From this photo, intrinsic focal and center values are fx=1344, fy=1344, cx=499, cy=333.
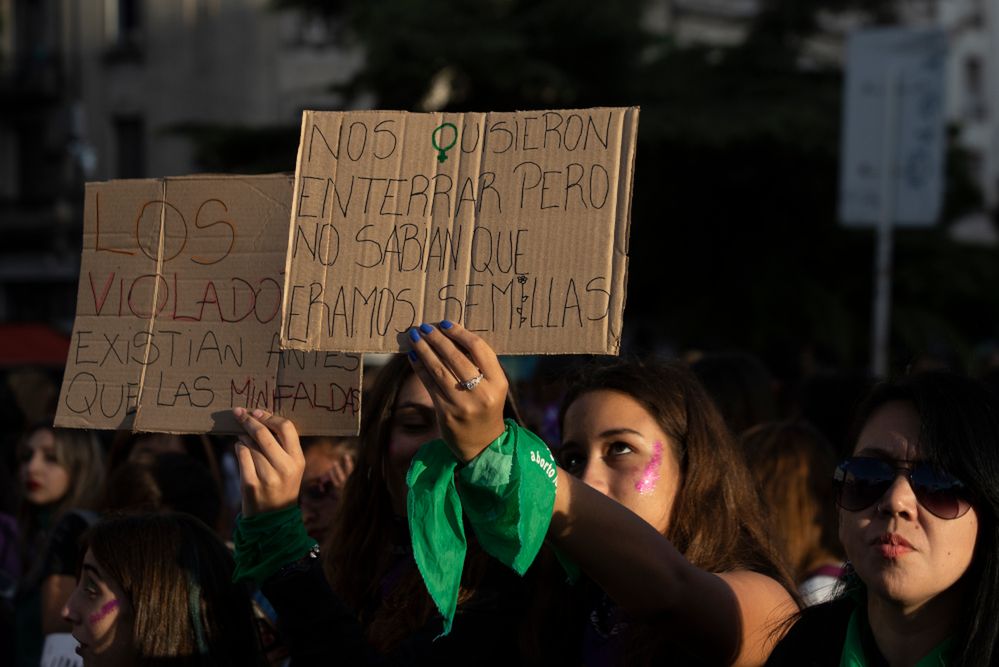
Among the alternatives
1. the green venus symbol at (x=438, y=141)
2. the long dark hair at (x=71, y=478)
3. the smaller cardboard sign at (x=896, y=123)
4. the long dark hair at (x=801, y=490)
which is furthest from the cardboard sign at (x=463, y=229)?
the smaller cardboard sign at (x=896, y=123)

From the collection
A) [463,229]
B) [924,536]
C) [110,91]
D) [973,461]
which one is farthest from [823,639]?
[110,91]

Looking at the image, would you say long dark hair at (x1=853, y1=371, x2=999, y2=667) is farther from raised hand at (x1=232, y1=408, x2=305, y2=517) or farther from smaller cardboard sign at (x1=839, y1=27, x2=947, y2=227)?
smaller cardboard sign at (x1=839, y1=27, x2=947, y2=227)

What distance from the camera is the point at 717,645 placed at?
221cm

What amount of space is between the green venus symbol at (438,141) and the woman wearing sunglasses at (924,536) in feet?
2.95

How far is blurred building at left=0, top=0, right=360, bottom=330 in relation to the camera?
→ 26250 mm

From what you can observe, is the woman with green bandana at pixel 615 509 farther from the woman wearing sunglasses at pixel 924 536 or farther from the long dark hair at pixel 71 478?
the long dark hair at pixel 71 478

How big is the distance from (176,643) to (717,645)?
1.23m

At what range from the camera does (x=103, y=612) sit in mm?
2893

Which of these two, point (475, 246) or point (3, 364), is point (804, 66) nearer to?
point (3, 364)

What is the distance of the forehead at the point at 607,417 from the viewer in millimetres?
2629

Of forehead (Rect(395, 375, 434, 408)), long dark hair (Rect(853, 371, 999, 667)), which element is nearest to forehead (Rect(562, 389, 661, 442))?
forehead (Rect(395, 375, 434, 408))

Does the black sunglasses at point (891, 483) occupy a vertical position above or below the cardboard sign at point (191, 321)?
below

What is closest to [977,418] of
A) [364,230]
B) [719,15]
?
[364,230]

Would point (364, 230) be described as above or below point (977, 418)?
above
